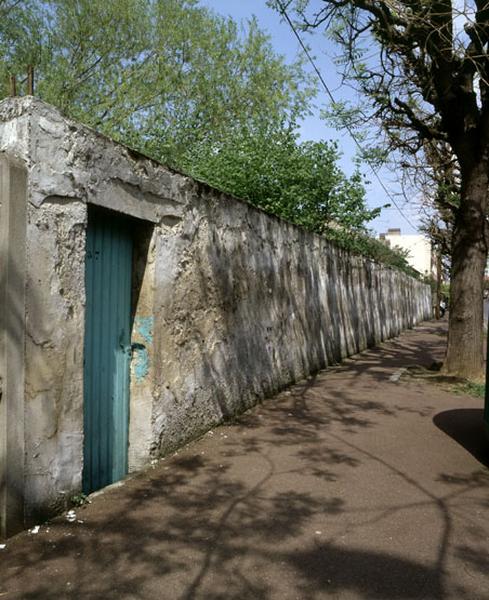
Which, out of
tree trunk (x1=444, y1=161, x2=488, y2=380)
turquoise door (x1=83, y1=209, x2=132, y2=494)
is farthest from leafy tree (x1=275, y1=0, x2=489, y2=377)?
turquoise door (x1=83, y1=209, x2=132, y2=494)

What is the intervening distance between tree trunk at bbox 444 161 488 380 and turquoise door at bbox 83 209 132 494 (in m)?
6.38

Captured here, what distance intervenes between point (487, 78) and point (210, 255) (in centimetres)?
560

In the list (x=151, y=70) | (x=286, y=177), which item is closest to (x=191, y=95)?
(x=151, y=70)

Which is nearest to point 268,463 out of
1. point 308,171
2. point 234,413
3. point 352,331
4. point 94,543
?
point 234,413

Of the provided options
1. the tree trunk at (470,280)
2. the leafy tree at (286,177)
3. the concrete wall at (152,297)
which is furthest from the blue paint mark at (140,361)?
the leafy tree at (286,177)

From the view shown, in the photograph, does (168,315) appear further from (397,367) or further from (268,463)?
(397,367)

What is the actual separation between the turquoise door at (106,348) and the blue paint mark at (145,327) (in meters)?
0.08

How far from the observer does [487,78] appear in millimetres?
8477

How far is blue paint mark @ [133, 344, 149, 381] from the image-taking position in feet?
14.9

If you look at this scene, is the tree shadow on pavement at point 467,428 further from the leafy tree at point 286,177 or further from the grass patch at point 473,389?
the leafy tree at point 286,177

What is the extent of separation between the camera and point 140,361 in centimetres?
456

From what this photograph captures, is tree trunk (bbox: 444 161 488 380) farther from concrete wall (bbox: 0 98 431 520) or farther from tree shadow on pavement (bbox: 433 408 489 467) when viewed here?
concrete wall (bbox: 0 98 431 520)

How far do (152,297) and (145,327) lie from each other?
0.81 ft

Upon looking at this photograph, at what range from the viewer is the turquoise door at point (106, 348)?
3963 millimetres
